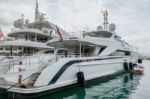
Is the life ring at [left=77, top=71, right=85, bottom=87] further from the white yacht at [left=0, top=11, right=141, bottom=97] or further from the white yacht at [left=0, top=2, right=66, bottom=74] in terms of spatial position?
the white yacht at [left=0, top=2, right=66, bottom=74]

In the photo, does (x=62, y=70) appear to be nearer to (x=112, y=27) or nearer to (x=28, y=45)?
(x=28, y=45)

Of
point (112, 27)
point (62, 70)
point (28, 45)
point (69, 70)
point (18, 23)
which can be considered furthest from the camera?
point (18, 23)

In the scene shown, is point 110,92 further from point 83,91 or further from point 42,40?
point 42,40

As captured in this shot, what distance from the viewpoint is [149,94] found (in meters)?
12.8

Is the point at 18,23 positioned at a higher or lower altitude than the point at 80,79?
higher

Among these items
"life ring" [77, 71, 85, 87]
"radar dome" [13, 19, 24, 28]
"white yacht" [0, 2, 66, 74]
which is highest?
"radar dome" [13, 19, 24, 28]

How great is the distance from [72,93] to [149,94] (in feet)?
17.0

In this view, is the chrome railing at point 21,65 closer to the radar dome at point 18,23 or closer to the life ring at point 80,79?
the life ring at point 80,79

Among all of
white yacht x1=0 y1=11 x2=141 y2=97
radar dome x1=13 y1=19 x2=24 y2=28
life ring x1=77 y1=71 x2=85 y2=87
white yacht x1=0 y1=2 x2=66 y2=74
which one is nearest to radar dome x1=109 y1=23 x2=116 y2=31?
white yacht x1=0 y1=11 x2=141 y2=97

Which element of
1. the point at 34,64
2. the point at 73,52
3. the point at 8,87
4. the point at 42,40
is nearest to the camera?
the point at 8,87

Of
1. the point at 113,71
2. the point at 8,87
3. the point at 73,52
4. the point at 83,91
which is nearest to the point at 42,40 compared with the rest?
the point at 73,52

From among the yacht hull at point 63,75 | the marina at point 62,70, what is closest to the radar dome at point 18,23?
the marina at point 62,70

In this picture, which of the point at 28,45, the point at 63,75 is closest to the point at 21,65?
the point at 28,45

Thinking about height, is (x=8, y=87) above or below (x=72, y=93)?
A: above
